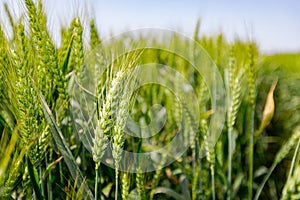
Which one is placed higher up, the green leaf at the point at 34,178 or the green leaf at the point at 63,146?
the green leaf at the point at 63,146

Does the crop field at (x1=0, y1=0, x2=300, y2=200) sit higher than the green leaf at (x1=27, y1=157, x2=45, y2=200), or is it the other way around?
the crop field at (x1=0, y1=0, x2=300, y2=200)

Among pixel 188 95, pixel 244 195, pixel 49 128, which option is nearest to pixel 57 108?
pixel 49 128

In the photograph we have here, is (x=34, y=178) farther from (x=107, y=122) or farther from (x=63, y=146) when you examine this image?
(x=107, y=122)

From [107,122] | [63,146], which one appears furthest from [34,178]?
[107,122]

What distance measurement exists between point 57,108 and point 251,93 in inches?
25.3

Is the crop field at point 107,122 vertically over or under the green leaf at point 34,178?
over

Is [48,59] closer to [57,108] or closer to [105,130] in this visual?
[57,108]

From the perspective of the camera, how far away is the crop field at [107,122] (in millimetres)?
715

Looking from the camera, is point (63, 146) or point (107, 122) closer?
point (107, 122)

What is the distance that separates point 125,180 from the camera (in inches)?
30.1

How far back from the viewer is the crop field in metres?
0.72

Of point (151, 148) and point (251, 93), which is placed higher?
point (251, 93)

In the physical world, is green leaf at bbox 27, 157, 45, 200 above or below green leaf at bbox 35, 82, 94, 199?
below

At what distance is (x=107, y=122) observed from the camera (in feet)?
2.19
